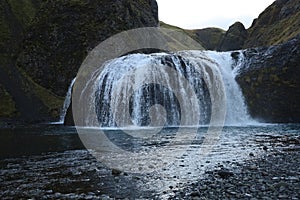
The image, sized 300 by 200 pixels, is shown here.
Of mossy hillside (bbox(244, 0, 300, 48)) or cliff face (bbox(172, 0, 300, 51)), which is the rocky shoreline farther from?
mossy hillside (bbox(244, 0, 300, 48))

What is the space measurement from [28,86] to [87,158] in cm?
4354

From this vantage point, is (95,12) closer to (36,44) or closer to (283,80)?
(36,44)

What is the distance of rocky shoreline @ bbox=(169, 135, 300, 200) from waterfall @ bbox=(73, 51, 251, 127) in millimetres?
25288

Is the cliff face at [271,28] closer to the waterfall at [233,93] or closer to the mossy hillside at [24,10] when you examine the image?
the waterfall at [233,93]

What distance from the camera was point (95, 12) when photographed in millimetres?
73125

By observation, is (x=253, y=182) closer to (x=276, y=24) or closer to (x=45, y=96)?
(x=45, y=96)

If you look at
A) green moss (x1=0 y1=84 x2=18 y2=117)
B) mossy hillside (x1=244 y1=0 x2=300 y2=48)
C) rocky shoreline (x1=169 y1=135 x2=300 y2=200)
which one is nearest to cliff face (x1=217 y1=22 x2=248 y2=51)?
mossy hillside (x1=244 y1=0 x2=300 y2=48)

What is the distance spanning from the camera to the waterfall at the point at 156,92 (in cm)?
4062

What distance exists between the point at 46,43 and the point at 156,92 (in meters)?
36.2

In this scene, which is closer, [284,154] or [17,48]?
[284,154]

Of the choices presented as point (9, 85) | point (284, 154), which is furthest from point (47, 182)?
point (9, 85)

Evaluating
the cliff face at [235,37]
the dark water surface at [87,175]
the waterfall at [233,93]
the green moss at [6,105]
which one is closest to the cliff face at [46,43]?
the green moss at [6,105]

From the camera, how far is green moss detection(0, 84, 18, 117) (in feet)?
166

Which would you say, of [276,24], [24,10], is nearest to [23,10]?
[24,10]
